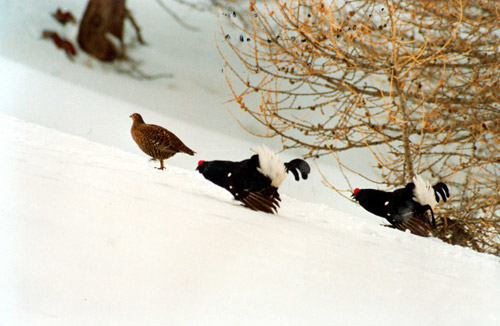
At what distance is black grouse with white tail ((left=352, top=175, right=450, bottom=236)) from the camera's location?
27.5 inches

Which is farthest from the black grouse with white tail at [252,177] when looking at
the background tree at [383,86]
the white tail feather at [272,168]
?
the background tree at [383,86]

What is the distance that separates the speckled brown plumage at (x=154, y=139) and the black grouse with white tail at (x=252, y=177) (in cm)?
5

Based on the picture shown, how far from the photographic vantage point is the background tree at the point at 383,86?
2.68ft

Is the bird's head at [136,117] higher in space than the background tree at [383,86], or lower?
lower

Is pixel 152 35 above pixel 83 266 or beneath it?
above

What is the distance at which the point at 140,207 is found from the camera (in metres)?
0.52

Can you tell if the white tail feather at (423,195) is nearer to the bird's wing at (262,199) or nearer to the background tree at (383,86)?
the background tree at (383,86)

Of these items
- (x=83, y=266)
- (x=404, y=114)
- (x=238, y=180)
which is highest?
(x=404, y=114)

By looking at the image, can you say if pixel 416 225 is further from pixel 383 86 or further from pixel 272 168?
pixel 383 86

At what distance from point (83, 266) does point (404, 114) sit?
65 cm

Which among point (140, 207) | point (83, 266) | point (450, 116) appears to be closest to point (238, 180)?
point (140, 207)

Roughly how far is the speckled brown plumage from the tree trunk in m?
0.09

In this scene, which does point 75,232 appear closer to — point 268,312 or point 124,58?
point 268,312

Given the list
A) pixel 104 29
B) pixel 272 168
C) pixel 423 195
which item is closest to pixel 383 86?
pixel 423 195
